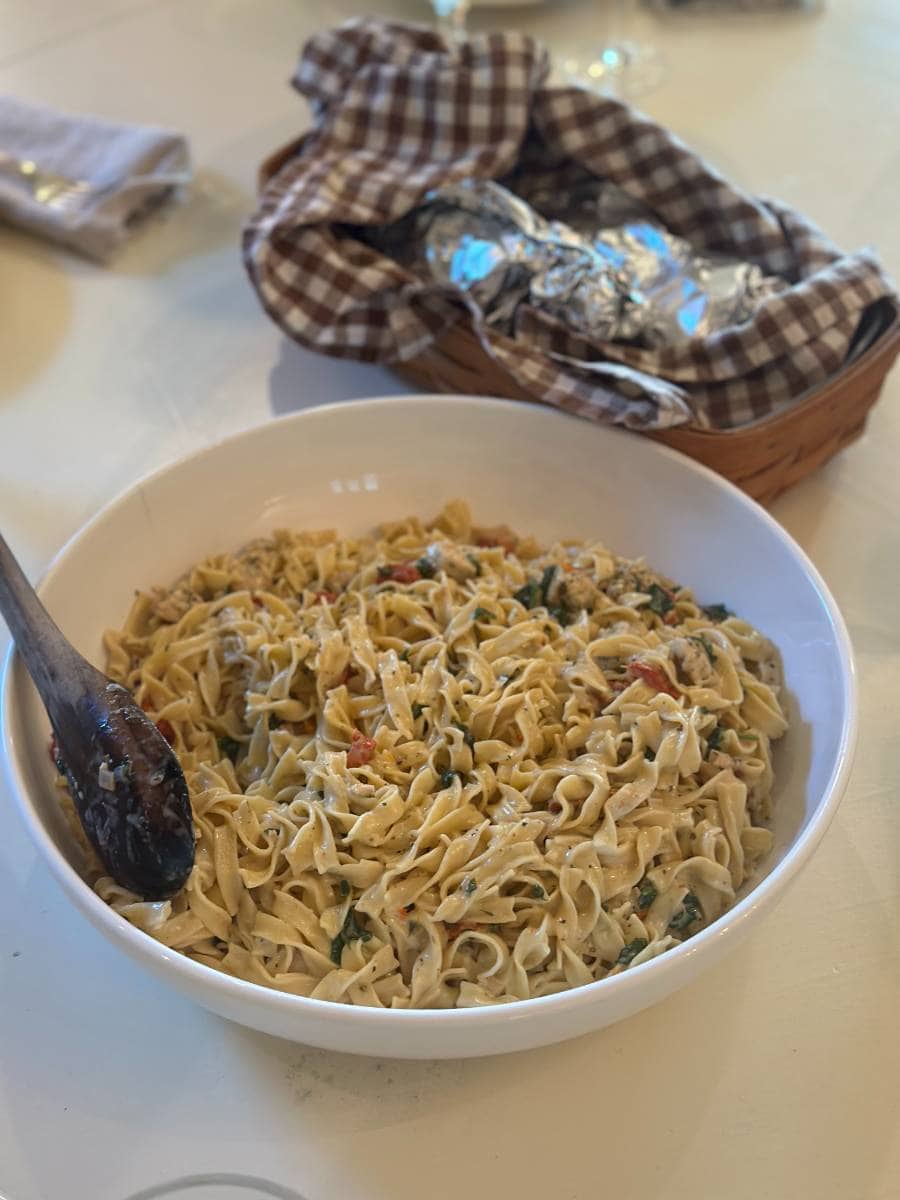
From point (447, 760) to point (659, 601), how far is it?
0.42m

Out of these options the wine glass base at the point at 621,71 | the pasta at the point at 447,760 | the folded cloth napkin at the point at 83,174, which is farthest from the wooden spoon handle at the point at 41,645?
the wine glass base at the point at 621,71

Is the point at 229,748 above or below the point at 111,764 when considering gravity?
below

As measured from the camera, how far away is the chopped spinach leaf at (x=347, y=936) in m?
1.17

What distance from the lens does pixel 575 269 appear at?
1.76 meters

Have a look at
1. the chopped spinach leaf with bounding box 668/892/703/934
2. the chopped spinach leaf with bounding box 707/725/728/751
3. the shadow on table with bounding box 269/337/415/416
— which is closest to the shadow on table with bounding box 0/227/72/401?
the shadow on table with bounding box 269/337/415/416

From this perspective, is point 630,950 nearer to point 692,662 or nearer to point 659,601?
point 692,662

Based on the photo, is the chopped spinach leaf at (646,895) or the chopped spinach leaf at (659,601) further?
the chopped spinach leaf at (659,601)

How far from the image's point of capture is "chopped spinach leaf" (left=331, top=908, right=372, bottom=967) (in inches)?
45.9

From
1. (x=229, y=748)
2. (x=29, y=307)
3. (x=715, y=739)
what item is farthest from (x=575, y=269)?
(x=29, y=307)

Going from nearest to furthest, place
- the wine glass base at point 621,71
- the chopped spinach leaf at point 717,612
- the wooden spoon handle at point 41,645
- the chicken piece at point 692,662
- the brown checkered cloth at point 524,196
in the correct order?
the wooden spoon handle at point 41,645 → the chicken piece at point 692,662 → the chopped spinach leaf at point 717,612 → the brown checkered cloth at point 524,196 → the wine glass base at point 621,71

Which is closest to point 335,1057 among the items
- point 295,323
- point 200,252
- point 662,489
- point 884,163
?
point 662,489

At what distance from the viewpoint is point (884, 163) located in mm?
2561

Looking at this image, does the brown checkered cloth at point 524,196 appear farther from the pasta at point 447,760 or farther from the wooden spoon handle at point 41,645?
the wooden spoon handle at point 41,645

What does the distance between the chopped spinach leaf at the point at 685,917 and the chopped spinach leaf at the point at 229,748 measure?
0.61 metres
